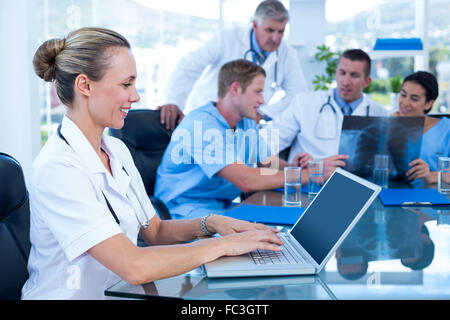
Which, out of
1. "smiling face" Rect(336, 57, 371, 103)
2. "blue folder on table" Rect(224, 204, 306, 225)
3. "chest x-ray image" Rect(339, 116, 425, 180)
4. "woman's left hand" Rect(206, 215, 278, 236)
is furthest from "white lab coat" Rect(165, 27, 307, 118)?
"woman's left hand" Rect(206, 215, 278, 236)

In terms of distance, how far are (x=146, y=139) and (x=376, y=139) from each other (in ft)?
3.13

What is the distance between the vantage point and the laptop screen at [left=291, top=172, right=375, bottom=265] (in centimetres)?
100

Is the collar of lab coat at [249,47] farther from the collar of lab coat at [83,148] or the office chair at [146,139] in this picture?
the collar of lab coat at [83,148]

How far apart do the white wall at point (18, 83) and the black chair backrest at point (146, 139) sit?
4.17ft

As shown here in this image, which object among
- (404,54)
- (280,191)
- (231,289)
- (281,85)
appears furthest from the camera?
(404,54)

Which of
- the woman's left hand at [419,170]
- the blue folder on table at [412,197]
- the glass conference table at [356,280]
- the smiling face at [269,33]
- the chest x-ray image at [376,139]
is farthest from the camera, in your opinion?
the smiling face at [269,33]

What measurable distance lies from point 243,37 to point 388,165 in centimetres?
140

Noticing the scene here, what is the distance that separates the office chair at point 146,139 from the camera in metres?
2.15

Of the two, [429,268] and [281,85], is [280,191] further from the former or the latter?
[281,85]

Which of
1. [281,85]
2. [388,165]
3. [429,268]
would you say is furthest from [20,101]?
[429,268]

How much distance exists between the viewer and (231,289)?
2.92ft

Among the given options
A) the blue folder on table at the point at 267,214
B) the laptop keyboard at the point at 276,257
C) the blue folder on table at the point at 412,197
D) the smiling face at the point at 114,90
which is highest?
the smiling face at the point at 114,90

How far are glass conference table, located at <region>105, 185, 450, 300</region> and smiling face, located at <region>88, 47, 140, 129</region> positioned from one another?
1.26ft

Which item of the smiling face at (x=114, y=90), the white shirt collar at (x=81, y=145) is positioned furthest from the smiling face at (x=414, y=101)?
the white shirt collar at (x=81, y=145)
